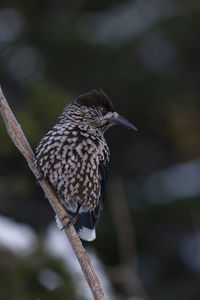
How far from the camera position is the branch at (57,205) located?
15.5 ft

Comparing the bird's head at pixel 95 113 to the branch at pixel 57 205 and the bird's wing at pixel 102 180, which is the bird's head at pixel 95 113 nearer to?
the bird's wing at pixel 102 180

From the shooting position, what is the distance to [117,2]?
45.6ft

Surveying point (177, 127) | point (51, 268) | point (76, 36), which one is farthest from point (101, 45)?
point (51, 268)

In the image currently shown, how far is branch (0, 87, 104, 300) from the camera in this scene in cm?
472

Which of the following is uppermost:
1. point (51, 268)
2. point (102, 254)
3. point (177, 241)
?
point (51, 268)

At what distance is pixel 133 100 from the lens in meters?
14.1

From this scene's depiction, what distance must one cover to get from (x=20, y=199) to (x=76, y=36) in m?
2.90

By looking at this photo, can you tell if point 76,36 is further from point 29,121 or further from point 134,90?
point 29,121

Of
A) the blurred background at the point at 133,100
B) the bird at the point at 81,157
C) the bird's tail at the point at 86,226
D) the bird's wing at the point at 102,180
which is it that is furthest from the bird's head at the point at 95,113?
the blurred background at the point at 133,100

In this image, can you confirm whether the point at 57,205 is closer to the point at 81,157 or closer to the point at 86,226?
the point at 81,157

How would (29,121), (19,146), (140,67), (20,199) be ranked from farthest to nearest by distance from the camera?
(140,67) < (20,199) < (29,121) < (19,146)

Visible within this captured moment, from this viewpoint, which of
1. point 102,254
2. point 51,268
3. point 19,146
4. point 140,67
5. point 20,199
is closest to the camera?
point 19,146

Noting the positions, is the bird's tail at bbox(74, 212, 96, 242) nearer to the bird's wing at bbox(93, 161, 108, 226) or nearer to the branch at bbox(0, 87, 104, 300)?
the bird's wing at bbox(93, 161, 108, 226)

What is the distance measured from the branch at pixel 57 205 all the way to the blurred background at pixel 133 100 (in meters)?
5.37
